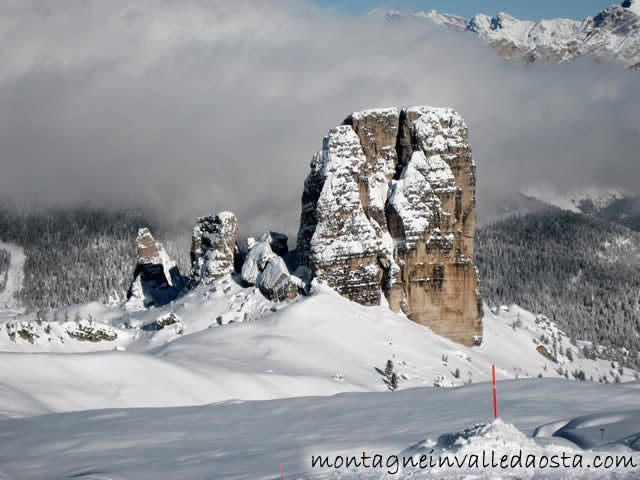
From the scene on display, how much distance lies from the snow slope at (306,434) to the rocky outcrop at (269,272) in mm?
45420

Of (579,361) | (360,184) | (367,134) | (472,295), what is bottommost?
(579,361)

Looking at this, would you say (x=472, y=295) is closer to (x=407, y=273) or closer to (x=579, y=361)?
(x=407, y=273)

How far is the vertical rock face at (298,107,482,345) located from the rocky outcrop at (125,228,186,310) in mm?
27340

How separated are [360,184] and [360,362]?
27.3 metres

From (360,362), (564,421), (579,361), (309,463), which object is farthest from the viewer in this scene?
(579,361)

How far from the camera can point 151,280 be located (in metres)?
96.6

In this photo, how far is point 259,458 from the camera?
16328mm

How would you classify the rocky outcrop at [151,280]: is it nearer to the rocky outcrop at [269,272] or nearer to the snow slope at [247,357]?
the snow slope at [247,357]

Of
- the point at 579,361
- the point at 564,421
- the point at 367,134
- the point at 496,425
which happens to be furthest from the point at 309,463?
the point at 579,361

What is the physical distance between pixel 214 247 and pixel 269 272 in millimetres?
12107

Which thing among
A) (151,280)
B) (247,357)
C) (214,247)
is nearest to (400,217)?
(214,247)

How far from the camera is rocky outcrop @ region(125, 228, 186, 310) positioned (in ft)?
308

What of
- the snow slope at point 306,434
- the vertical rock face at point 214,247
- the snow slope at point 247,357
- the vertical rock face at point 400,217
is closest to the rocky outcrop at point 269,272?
the snow slope at point 247,357

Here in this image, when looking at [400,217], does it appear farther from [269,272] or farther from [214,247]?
[214,247]
